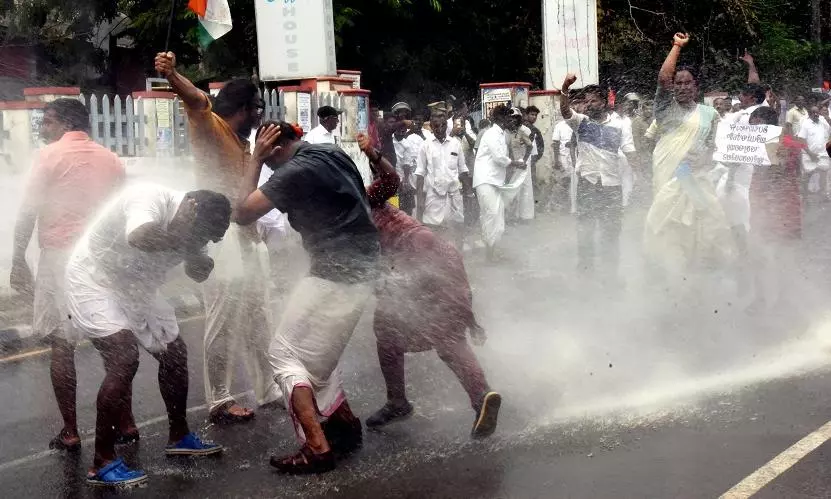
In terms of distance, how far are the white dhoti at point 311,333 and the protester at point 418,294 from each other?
0.37m

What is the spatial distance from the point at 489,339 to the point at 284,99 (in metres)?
6.94

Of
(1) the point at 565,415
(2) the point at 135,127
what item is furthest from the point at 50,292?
(2) the point at 135,127

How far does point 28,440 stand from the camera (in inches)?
211

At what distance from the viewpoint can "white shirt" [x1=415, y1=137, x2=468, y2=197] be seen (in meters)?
13.1

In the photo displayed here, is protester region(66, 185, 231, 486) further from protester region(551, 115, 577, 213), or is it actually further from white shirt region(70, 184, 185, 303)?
protester region(551, 115, 577, 213)

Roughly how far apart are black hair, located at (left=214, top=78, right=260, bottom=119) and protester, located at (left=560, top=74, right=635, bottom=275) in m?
4.76

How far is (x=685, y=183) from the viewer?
26.2 feet

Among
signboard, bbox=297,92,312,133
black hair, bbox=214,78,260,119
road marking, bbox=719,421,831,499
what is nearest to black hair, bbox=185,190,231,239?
black hair, bbox=214,78,260,119

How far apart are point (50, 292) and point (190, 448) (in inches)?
42.5

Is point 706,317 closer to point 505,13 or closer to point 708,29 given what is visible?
point 505,13

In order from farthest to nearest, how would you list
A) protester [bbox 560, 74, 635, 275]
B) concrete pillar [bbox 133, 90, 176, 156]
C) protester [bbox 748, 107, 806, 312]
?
concrete pillar [bbox 133, 90, 176, 156] < protester [bbox 560, 74, 635, 275] < protester [bbox 748, 107, 806, 312]

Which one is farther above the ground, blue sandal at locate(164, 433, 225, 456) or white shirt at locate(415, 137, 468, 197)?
white shirt at locate(415, 137, 468, 197)

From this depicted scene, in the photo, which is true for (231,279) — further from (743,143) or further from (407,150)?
(407,150)

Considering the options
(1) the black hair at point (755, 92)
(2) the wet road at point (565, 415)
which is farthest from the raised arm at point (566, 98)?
(1) the black hair at point (755, 92)
